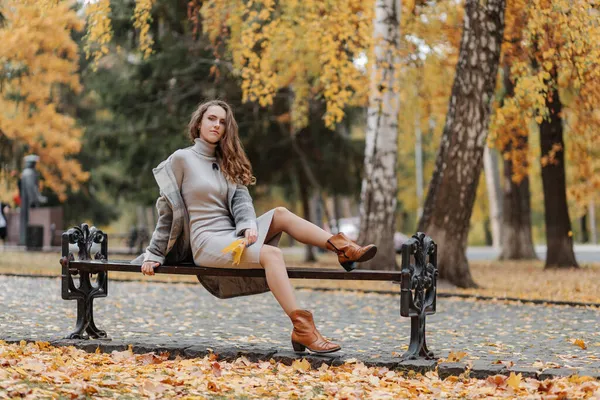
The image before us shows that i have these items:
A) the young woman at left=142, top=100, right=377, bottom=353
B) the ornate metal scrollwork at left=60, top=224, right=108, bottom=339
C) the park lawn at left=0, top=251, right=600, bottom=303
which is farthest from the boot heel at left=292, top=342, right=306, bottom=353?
the park lawn at left=0, top=251, right=600, bottom=303

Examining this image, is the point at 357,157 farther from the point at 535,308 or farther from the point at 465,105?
the point at 535,308

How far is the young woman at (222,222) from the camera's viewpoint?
6.41 metres

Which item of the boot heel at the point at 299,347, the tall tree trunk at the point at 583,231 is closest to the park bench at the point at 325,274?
the boot heel at the point at 299,347

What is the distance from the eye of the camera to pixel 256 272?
6527mm

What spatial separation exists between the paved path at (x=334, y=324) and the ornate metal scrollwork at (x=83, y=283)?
25cm

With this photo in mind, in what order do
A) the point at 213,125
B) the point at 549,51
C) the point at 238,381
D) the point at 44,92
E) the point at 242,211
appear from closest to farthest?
1. the point at 238,381
2. the point at 242,211
3. the point at 213,125
4. the point at 549,51
5. the point at 44,92

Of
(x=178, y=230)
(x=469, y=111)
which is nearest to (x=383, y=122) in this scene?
(x=469, y=111)

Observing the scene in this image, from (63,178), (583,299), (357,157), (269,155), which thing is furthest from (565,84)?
(63,178)

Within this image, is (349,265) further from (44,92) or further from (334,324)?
(44,92)

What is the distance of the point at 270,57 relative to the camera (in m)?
18.9

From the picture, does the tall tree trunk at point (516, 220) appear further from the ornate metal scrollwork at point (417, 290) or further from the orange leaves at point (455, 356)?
the orange leaves at point (455, 356)

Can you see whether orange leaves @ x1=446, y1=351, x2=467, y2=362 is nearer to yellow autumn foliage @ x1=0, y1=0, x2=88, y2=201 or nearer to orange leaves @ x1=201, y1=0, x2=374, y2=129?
orange leaves @ x1=201, y1=0, x2=374, y2=129

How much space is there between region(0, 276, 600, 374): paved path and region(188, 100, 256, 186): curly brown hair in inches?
49.0

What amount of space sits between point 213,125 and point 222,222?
72 cm
